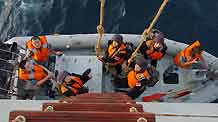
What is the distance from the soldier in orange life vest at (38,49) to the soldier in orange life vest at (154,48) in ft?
8.78

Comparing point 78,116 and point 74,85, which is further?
point 74,85

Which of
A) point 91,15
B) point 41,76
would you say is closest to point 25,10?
point 91,15

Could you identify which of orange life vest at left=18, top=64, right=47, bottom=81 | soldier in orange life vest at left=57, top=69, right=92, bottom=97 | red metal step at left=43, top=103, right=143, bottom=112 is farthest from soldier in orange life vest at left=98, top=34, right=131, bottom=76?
red metal step at left=43, top=103, right=143, bottom=112

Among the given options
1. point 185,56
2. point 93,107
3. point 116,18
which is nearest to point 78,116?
point 93,107

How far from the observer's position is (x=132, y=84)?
36.7ft

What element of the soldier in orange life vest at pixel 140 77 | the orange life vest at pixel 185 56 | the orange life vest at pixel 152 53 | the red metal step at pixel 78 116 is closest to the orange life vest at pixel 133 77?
the soldier in orange life vest at pixel 140 77

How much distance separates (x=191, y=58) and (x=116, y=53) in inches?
83.2

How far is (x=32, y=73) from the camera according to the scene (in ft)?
36.9

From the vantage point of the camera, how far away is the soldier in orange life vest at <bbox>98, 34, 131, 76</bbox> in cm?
1142

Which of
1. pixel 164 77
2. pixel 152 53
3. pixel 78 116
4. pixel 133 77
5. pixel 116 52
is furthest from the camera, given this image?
pixel 164 77

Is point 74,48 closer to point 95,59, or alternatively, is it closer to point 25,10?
point 95,59

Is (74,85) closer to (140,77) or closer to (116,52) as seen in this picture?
(116,52)

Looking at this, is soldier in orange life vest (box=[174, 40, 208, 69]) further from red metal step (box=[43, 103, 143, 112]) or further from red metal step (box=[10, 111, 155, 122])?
red metal step (box=[10, 111, 155, 122])

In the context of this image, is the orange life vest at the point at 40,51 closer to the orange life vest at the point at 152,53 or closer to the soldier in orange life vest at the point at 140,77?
the soldier in orange life vest at the point at 140,77
